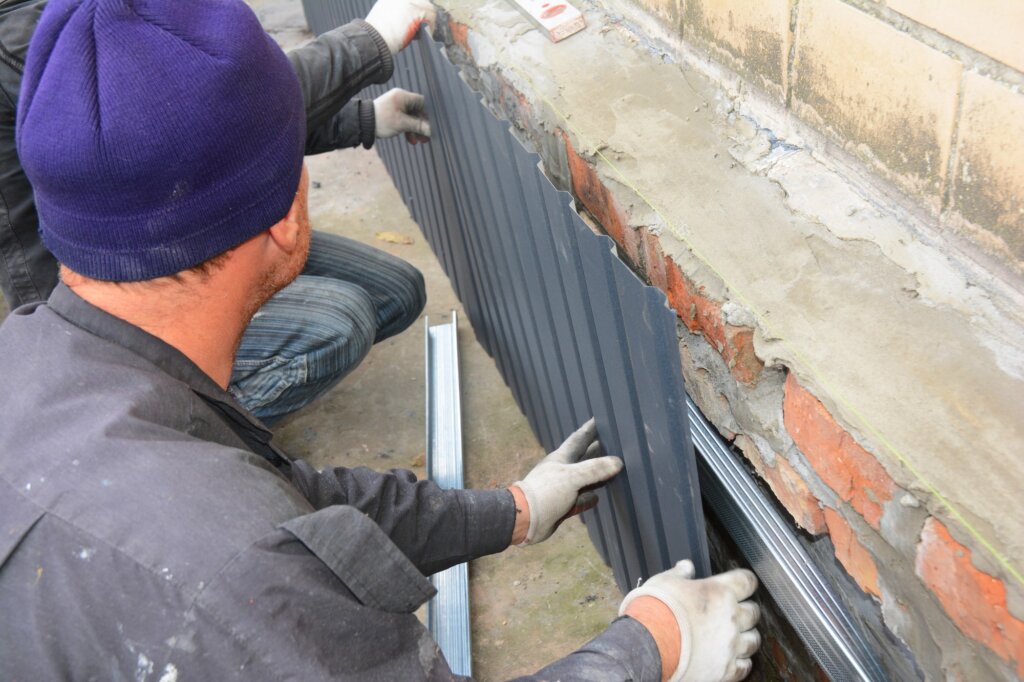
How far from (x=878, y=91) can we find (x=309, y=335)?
67.1 inches

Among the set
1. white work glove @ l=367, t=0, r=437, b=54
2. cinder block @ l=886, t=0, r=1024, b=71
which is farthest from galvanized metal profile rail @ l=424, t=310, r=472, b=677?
cinder block @ l=886, t=0, r=1024, b=71

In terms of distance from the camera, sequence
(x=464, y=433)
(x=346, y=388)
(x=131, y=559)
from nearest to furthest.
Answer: (x=131, y=559), (x=464, y=433), (x=346, y=388)

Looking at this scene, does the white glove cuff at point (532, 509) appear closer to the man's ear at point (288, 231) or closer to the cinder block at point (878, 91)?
the man's ear at point (288, 231)

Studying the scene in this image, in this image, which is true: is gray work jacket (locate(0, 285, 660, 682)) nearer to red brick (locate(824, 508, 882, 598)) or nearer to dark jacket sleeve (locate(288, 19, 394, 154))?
red brick (locate(824, 508, 882, 598))

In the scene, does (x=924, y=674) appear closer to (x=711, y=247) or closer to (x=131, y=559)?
(x=711, y=247)

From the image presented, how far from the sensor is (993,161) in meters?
1.22

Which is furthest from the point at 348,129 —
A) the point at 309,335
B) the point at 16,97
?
the point at 16,97

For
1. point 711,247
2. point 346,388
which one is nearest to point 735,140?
point 711,247

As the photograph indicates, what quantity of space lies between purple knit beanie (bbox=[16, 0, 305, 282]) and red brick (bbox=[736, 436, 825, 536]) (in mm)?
874

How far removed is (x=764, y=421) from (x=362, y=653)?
692 millimetres

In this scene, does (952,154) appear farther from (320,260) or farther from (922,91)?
(320,260)

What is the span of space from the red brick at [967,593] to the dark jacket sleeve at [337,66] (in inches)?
72.3

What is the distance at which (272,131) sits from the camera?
54.5 inches

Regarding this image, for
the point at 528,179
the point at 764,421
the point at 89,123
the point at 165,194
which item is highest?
the point at 89,123
